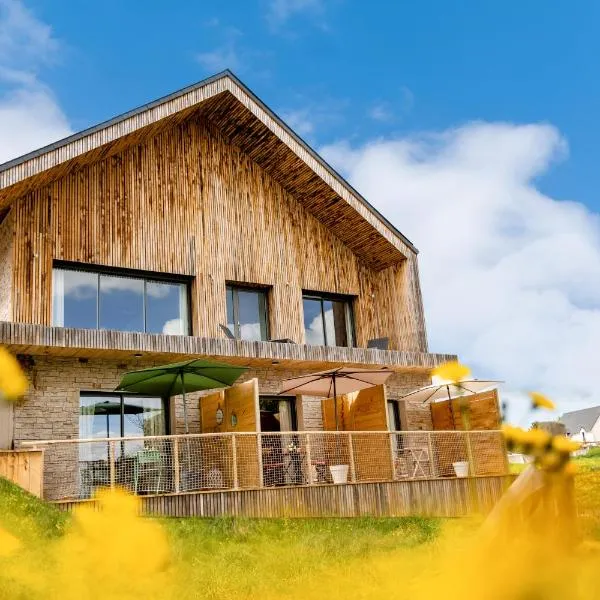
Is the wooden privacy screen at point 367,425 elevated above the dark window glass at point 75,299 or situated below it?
below

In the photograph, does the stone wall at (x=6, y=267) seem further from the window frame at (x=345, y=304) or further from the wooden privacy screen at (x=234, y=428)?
the window frame at (x=345, y=304)

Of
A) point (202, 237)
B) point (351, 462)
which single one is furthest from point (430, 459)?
point (202, 237)

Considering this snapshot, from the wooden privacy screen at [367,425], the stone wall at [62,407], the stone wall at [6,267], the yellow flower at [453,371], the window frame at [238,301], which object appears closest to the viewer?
the yellow flower at [453,371]

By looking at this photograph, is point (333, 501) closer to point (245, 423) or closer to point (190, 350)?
point (245, 423)

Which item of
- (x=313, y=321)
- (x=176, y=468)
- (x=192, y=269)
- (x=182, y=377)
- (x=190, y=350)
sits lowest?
(x=176, y=468)

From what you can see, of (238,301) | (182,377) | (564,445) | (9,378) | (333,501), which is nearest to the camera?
(564,445)

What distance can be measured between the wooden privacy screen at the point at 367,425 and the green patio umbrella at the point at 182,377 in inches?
108

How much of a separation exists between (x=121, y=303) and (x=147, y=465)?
5.01 metres

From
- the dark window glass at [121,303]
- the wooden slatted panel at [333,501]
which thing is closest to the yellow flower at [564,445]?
the wooden slatted panel at [333,501]

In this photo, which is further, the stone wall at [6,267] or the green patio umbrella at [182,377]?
the stone wall at [6,267]

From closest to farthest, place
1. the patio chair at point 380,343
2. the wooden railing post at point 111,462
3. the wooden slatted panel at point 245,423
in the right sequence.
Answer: the wooden railing post at point 111,462
the wooden slatted panel at point 245,423
the patio chair at point 380,343

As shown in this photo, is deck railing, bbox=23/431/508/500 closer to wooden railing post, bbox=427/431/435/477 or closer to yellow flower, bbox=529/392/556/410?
wooden railing post, bbox=427/431/435/477

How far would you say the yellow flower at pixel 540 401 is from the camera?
4.45 ft

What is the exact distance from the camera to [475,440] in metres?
16.2
